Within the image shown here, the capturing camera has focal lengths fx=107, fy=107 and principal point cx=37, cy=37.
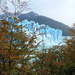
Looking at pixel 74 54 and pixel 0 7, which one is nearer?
pixel 0 7

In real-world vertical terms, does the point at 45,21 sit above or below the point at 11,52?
above

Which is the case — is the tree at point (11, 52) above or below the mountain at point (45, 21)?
below

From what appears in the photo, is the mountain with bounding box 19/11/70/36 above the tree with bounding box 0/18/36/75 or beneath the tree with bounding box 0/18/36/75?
above

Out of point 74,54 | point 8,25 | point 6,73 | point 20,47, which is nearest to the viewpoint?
point 6,73

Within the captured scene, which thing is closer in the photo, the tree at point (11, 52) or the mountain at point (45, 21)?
the tree at point (11, 52)

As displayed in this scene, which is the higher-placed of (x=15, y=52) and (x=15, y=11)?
(x=15, y=11)

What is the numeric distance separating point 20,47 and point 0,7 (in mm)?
1536

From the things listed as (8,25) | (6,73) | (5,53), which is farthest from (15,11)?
(6,73)

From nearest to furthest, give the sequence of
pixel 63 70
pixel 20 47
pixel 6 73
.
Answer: pixel 6 73, pixel 20 47, pixel 63 70

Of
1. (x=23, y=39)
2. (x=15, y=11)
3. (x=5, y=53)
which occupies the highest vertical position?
(x=15, y=11)

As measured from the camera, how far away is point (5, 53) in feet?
10.2

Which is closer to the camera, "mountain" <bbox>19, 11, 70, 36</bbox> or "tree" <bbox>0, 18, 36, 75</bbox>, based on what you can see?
"tree" <bbox>0, 18, 36, 75</bbox>

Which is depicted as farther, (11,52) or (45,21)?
(45,21)

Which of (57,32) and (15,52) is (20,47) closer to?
(15,52)
